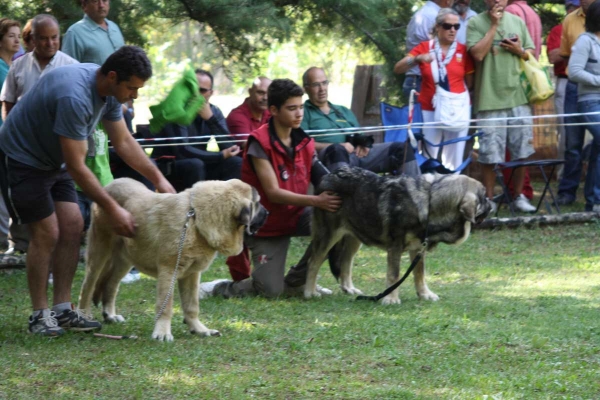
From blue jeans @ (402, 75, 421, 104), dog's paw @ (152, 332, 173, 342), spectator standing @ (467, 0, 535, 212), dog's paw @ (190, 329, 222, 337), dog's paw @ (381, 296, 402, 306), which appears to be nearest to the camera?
dog's paw @ (152, 332, 173, 342)

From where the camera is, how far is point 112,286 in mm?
6953

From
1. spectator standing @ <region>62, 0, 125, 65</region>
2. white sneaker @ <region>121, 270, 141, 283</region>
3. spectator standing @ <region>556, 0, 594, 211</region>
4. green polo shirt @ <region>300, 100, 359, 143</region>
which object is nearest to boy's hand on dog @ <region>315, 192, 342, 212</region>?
white sneaker @ <region>121, 270, 141, 283</region>

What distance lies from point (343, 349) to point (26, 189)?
235cm

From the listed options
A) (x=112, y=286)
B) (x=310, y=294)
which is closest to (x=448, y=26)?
(x=310, y=294)

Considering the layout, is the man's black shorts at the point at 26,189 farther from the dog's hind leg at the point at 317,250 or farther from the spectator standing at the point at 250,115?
the spectator standing at the point at 250,115

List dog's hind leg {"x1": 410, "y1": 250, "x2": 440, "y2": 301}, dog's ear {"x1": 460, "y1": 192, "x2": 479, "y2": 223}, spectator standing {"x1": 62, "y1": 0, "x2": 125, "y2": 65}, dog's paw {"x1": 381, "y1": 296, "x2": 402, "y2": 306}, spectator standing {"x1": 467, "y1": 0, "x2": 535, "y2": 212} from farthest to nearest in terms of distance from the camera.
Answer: spectator standing {"x1": 467, "y1": 0, "x2": 535, "y2": 212}, spectator standing {"x1": 62, "y1": 0, "x2": 125, "y2": 65}, dog's hind leg {"x1": 410, "y1": 250, "x2": 440, "y2": 301}, dog's paw {"x1": 381, "y1": 296, "x2": 402, "y2": 306}, dog's ear {"x1": 460, "y1": 192, "x2": 479, "y2": 223}

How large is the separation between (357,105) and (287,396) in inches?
376

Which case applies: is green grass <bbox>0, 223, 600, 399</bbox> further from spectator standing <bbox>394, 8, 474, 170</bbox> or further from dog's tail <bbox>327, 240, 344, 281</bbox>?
spectator standing <bbox>394, 8, 474, 170</bbox>

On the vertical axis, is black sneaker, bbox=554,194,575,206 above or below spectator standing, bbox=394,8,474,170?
below

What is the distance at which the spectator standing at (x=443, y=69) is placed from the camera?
36.7 ft

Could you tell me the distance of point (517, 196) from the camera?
1209 centimetres

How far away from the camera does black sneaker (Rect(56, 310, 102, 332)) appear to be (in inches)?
257

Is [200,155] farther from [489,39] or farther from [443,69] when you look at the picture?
[489,39]

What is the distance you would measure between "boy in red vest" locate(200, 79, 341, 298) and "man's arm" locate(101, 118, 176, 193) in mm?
1320
